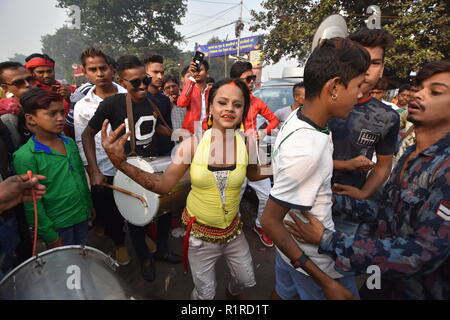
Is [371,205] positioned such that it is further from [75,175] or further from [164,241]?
[75,175]

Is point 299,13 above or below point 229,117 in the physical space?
above

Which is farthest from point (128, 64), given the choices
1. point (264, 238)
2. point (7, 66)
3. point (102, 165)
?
point (264, 238)

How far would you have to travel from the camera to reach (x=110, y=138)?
5.09 feet

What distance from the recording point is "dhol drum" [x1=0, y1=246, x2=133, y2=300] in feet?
4.22

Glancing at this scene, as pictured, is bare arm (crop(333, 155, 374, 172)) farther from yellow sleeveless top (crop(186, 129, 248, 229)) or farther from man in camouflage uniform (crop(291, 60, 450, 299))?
yellow sleeveless top (crop(186, 129, 248, 229))

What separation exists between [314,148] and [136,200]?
1.79 meters

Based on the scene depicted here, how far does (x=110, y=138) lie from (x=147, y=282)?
2008mm

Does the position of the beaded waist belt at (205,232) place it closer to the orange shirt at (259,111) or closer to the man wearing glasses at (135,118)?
the man wearing glasses at (135,118)

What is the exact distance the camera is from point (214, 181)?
6.06 feet

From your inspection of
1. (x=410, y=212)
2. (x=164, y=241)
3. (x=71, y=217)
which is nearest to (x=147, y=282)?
(x=164, y=241)

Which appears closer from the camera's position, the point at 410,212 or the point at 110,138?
the point at 410,212

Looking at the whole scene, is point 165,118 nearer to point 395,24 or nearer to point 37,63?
point 37,63

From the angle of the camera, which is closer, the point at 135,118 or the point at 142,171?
the point at 142,171

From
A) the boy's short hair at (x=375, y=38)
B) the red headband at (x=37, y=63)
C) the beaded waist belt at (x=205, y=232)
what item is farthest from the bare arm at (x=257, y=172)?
the red headband at (x=37, y=63)
